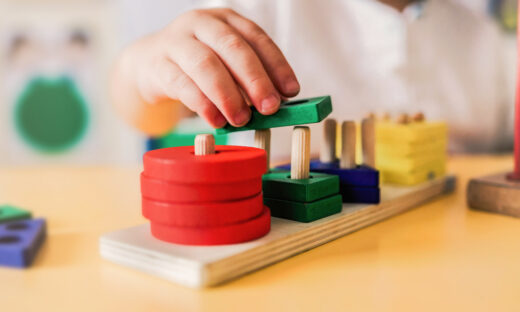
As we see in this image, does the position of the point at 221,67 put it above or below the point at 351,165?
above

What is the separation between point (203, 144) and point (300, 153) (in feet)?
0.45

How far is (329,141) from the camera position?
2.35 feet

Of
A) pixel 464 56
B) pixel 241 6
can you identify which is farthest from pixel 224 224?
pixel 464 56

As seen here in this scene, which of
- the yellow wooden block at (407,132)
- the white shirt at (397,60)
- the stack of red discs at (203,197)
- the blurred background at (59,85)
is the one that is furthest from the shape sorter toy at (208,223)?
the blurred background at (59,85)

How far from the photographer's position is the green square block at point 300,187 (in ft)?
1.86

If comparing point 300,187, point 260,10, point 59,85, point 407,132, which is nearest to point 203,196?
point 300,187

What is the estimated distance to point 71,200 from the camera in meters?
0.82

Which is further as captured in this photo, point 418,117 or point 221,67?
point 418,117

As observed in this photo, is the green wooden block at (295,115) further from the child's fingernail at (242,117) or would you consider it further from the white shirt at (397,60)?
the white shirt at (397,60)

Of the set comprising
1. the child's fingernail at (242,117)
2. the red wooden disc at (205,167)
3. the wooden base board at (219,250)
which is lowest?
the wooden base board at (219,250)

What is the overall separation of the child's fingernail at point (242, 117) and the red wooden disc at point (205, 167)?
A: 0.08m

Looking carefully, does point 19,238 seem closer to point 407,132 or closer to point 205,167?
point 205,167

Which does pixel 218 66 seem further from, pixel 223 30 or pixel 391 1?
pixel 391 1

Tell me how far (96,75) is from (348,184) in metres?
2.24
